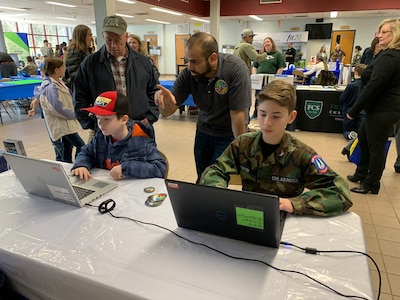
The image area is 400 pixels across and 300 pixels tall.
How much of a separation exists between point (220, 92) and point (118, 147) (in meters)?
0.72

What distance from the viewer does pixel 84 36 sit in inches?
117

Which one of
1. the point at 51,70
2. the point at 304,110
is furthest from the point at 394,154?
the point at 51,70

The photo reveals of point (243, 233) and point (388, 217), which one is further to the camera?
point (388, 217)

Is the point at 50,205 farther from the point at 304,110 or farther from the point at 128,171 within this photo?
the point at 304,110

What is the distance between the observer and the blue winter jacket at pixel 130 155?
1644 mm

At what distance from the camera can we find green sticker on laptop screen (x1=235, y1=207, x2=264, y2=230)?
0.94 m

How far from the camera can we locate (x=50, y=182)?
4.32 feet

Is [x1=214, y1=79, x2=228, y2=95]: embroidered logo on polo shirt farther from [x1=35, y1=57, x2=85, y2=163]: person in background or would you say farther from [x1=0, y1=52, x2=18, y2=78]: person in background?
[x1=0, y1=52, x2=18, y2=78]: person in background

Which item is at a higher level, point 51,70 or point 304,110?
point 51,70

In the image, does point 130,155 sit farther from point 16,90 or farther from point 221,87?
point 16,90

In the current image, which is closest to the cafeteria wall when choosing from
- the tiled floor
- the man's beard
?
the tiled floor

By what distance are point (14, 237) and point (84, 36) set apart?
7.77 feet

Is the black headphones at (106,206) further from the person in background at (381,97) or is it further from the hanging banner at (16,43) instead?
the hanging banner at (16,43)

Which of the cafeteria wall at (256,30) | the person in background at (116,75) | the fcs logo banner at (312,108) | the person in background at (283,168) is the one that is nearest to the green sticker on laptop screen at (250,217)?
the person in background at (283,168)
